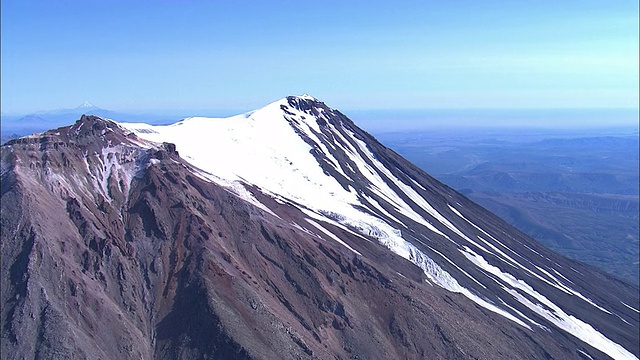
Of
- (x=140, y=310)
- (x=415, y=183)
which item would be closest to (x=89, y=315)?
(x=140, y=310)

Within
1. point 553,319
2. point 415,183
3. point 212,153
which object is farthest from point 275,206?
point 415,183

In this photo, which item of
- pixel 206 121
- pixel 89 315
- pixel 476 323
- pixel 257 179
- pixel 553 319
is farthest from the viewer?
pixel 206 121

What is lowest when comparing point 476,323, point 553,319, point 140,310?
point 553,319

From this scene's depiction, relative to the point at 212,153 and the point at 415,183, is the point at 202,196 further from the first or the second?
the point at 415,183

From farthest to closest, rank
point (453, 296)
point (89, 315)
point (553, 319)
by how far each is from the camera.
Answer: point (553, 319), point (453, 296), point (89, 315)

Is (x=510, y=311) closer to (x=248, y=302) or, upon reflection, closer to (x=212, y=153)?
(x=248, y=302)

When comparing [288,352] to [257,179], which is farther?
[257,179]

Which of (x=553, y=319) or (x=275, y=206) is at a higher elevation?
(x=275, y=206)
